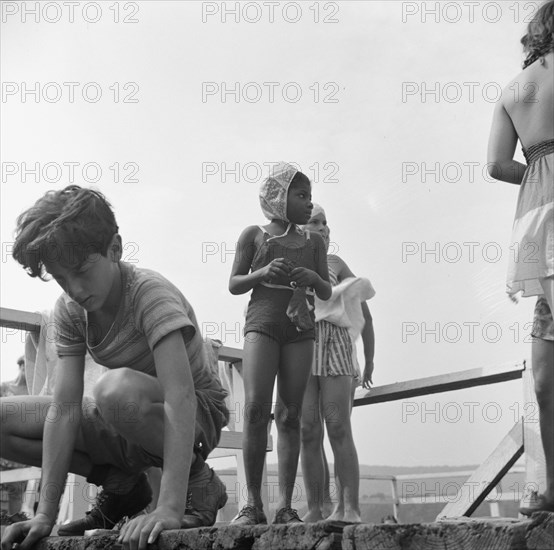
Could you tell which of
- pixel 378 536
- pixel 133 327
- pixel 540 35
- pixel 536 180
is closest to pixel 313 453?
pixel 133 327

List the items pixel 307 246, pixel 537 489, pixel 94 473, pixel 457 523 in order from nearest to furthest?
1. pixel 457 523
2. pixel 94 473
3. pixel 537 489
4. pixel 307 246

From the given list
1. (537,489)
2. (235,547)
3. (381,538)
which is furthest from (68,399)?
(537,489)

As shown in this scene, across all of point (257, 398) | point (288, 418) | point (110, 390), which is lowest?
point (288, 418)

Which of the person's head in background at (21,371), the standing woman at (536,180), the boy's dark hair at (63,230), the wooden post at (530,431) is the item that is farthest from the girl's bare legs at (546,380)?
the person's head in background at (21,371)

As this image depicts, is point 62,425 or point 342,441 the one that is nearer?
point 62,425

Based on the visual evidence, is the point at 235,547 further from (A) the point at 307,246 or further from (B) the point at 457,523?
(A) the point at 307,246

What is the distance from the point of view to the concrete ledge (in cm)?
120

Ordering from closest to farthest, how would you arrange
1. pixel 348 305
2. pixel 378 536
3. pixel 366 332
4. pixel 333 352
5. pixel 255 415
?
1. pixel 378 536
2. pixel 255 415
3. pixel 333 352
4. pixel 348 305
5. pixel 366 332

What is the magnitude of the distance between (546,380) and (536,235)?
347 mm

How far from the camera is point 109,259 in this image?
225cm

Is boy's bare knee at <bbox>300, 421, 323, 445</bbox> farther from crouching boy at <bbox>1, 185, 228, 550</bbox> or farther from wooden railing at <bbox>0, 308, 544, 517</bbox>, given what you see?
crouching boy at <bbox>1, 185, 228, 550</bbox>

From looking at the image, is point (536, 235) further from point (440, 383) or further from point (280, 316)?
point (440, 383)

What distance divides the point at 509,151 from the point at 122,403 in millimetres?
1206

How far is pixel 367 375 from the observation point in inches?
169
